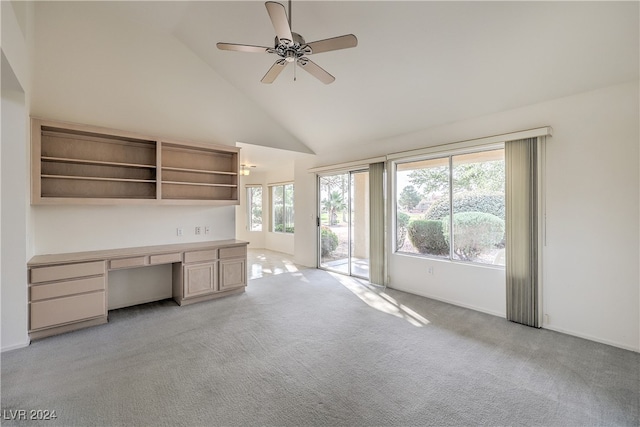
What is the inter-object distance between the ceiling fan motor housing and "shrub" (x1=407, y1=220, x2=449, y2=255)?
124 inches

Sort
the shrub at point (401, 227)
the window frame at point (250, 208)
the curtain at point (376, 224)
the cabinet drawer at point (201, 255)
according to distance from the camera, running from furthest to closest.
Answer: the window frame at point (250, 208)
the curtain at point (376, 224)
the shrub at point (401, 227)
the cabinet drawer at point (201, 255)

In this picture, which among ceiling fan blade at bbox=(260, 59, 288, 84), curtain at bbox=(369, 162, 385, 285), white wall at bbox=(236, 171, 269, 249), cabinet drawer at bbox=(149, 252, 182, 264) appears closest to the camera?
ceiling fan blade at bbox=(260, 59, 288, 84)

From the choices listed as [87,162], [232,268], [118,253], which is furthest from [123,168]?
[232,268]

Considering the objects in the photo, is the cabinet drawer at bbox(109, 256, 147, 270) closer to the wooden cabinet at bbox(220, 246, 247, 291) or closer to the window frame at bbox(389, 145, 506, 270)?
the wooden cabinet at bbox(220, 246, 247, 291)

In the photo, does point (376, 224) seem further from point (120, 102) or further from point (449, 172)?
point (120, 102)

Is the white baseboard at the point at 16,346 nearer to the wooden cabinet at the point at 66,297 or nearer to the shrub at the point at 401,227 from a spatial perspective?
the wooden cabinet at the point at 66,297

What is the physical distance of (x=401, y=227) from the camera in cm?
484

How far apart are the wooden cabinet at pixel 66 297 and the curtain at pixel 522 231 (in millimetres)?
4933

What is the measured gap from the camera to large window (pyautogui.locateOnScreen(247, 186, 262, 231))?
31.0 feet

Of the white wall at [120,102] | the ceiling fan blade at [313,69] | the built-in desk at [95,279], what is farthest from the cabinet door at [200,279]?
the ceiling fan blade at [313,69]

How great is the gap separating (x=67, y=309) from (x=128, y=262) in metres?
0.73

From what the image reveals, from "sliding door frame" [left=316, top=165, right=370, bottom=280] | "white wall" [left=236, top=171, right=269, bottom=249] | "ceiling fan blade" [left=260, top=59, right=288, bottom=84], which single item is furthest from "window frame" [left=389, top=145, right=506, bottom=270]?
"white wall" [left=236, top=171, right=269, bottom=249]

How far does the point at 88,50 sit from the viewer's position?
A: 3584mm

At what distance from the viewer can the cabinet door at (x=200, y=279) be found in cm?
400
